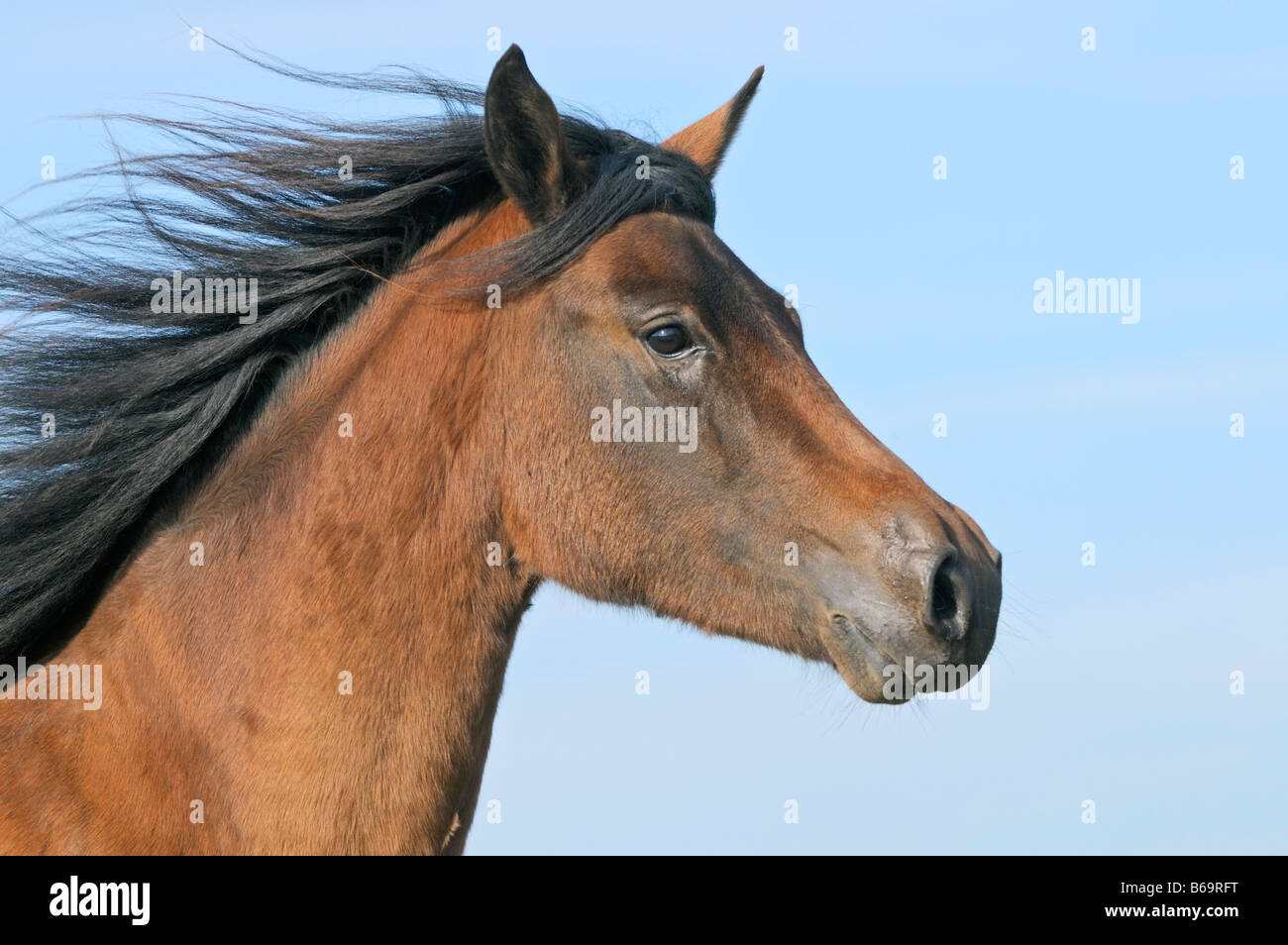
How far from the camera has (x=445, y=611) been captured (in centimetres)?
504

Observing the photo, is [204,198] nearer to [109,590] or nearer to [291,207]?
[291,207]

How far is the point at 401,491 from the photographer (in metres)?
5.12

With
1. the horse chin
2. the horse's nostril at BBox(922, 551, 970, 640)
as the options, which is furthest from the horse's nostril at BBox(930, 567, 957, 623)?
the horse chin

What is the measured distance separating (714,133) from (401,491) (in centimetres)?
246

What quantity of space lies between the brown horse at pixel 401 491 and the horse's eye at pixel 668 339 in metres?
A: 0.01

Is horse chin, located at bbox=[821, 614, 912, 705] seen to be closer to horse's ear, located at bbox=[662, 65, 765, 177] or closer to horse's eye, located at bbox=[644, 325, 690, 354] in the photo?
horse's eye, located at bbox=[644, 325, 690, 354]

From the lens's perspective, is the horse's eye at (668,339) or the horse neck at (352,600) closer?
the horse neck at (352,600)

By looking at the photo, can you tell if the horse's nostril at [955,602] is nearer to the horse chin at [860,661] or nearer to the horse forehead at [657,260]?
the horse chin at [860,661]

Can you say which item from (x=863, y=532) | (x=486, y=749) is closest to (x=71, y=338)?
(x=486, y=749)

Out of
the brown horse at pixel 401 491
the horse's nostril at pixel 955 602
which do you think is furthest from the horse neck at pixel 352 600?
the horse's nostril at pixel 955 602

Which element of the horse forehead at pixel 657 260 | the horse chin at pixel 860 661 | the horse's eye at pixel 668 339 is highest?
the horse forehead at pixel 657 260

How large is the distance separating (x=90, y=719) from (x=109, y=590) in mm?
526

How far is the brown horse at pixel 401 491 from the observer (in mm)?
4875

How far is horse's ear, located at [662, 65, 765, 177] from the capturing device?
6.42m
